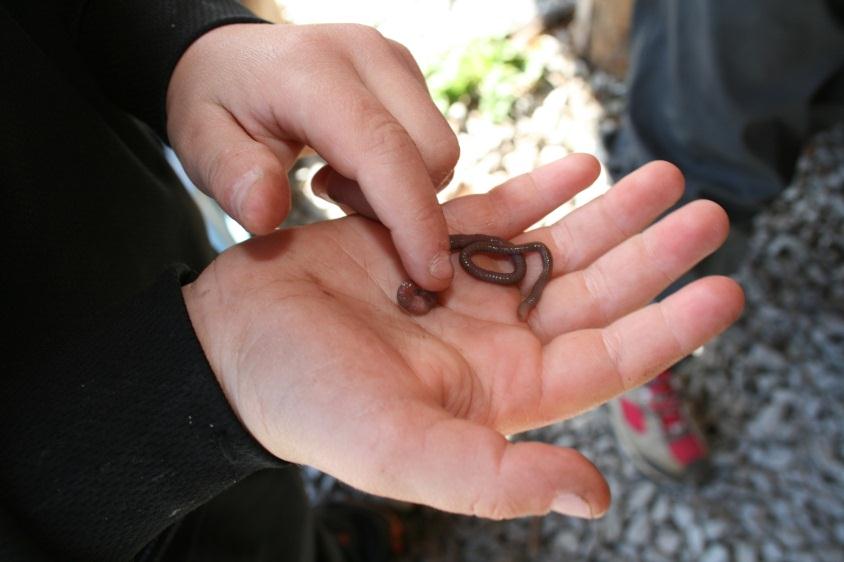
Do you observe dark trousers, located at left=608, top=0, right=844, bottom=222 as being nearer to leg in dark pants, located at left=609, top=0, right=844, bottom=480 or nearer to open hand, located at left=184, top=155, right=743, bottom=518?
leg in dark pants, located at left=609, top=0, right=844, bottom=480

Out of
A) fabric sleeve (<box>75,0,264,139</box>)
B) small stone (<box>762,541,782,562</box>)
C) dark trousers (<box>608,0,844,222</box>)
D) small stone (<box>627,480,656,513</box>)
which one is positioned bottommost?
small stone (<box>762,541,782,562</box>)

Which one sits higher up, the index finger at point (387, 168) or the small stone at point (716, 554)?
the index finger at point (387, 168)

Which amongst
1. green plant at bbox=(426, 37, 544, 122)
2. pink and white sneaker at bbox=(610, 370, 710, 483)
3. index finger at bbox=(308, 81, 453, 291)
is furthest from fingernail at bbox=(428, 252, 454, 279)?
green plant at bbox=(426, 37, 544, 122)

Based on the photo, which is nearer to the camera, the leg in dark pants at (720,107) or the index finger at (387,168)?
the index finger at (387,168)

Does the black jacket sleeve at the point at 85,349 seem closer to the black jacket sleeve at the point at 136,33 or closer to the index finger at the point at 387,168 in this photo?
the black jacket sleeve at the point at 136,33

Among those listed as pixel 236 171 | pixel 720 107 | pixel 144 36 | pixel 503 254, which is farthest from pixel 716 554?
pixel 144 36

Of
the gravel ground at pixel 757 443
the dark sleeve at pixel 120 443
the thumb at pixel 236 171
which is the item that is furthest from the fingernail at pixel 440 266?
the gravel ground at pixel 757 443

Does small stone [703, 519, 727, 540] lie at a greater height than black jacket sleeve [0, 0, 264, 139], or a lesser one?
lesser
